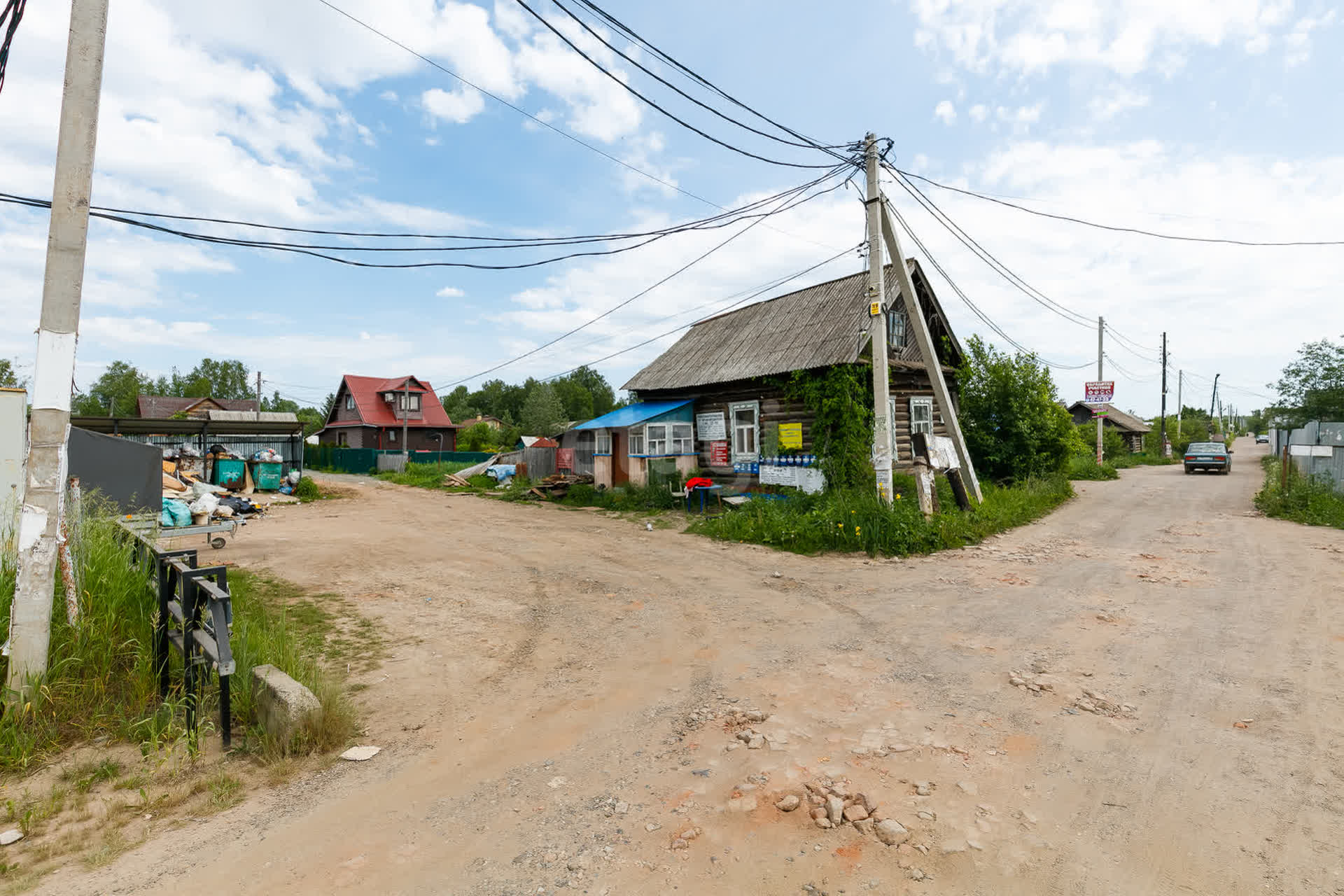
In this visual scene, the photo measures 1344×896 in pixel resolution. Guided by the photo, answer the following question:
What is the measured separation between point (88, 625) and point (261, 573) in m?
5.13

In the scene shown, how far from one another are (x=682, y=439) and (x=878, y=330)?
26.6 feet

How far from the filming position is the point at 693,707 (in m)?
4.63

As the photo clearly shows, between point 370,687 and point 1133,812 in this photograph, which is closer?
point 1133,812

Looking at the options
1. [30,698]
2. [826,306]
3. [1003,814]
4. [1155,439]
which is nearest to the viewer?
[1003,814]

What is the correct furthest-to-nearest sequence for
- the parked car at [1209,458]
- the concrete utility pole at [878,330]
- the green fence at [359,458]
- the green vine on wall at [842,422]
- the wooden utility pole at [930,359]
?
the green fence at [359,458] < the parked car at [1209,458] < the green vine on wall at [842,422] < the wooden utility pole at [930,359] < the concrete utility pole at [878,330]

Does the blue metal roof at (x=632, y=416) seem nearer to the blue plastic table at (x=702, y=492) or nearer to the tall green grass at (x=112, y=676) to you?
the blue plastic table at (x=702, y=492)

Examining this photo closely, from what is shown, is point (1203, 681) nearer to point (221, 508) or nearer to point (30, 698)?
point (30, 698)

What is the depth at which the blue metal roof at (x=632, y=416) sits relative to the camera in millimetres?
18520

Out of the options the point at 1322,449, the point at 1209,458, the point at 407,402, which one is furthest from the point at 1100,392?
the point at 407,402

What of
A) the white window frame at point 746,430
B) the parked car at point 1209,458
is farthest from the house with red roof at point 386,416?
the parked car at point 1209,458

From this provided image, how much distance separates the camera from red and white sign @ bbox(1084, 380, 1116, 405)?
26.8 meters

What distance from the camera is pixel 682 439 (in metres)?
18.8

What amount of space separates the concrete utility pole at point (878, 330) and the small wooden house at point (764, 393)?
8.37 ft

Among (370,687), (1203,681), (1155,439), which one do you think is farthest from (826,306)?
(1155,439)
